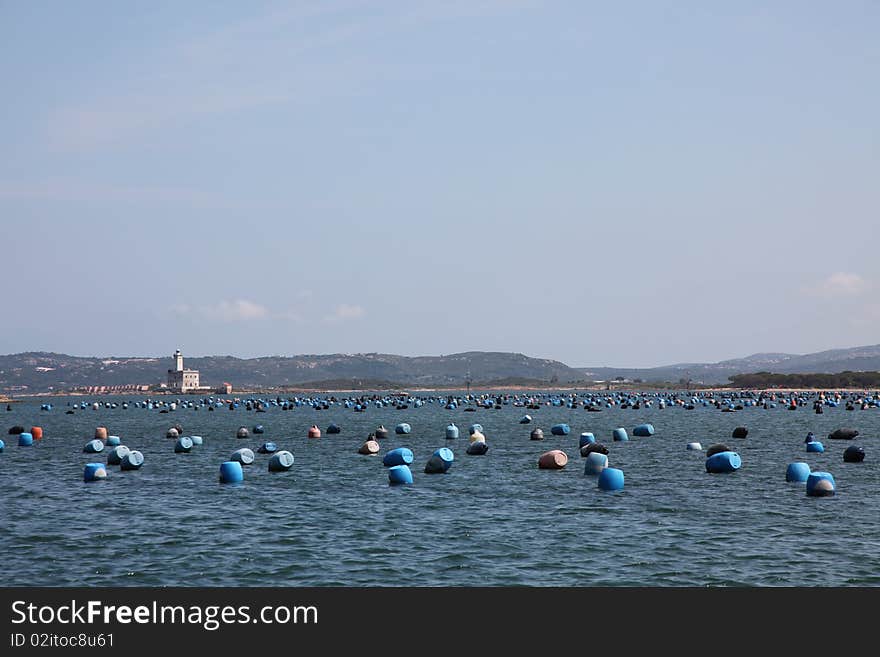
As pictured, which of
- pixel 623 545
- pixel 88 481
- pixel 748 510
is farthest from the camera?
pixel 88 481

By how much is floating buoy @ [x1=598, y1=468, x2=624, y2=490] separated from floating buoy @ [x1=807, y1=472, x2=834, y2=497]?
9451mm

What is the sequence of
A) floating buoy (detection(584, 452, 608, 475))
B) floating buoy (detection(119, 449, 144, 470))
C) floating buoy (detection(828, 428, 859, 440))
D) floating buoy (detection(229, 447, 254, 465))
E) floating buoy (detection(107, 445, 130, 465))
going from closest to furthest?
floating buoy (detection(584, 452, 608, 475)) < floating buoy (detection(229, 447, 254, 465)) < floating buoy (detection(119, 449, 144, 470)) < floating buoy (detection(107, 445, 130, 465)) < floating buoy (detection(828, 428, 859, 440))

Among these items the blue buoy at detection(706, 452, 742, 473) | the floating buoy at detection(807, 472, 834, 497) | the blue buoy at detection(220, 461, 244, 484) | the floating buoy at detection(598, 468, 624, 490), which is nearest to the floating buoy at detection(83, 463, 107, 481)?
the blue buoy at detection(220, 461, 244, 484)

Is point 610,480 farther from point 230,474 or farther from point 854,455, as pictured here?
point 854,455

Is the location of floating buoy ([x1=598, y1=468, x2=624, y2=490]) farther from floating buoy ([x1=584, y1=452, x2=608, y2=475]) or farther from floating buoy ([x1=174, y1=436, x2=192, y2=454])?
floating buoy ([x1=174, y1=436, x2=192, y2=454])

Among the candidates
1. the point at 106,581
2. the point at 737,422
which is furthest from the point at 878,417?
the point at 106,581

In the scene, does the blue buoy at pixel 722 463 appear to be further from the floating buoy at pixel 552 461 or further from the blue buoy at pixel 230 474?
the blue buoy at pixel 230 474

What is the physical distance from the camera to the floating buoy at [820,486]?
→ 1868 inches

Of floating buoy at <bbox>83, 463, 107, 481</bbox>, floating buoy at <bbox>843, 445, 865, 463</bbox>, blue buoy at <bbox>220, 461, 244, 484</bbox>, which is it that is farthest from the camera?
floating buoy at <bbox>843, 445, 865, 463</bbox>

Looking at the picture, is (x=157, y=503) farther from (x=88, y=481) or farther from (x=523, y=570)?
(x=523, y=570)

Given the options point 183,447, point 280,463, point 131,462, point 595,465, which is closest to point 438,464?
point 595,465

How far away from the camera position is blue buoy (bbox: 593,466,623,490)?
5056cm

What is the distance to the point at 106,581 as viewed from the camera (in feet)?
97.9
